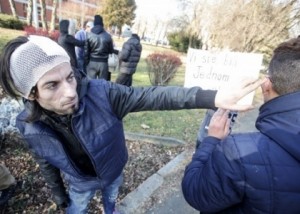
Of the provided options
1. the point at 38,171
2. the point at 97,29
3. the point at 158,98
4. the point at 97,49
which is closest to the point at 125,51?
the point at 97,49

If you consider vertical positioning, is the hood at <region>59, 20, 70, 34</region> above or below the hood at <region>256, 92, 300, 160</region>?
below

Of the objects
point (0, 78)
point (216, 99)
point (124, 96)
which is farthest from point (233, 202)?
point (0, 78)

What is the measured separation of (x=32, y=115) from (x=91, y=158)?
49cm

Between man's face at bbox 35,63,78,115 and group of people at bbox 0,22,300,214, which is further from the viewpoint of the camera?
man's face at bbox 35,63,78,115

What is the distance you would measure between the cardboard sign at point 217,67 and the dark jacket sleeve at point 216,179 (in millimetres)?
2182

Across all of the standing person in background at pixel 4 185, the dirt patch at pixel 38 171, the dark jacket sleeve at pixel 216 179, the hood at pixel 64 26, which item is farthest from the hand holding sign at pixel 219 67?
the hood at pixel 64 26

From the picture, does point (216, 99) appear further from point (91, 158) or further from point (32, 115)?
point (32, 115)

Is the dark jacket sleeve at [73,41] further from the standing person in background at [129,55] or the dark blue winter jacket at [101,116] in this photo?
the dark blue winter jacket at [101,116]

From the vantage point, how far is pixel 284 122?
1.18 meters

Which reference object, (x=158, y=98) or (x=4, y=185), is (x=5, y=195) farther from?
(x=158, y=98)

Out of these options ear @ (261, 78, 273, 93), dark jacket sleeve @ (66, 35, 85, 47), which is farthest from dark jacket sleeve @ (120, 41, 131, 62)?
ear @ (261, 78, 273, 93)

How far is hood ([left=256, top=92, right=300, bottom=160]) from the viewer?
1.14 metres

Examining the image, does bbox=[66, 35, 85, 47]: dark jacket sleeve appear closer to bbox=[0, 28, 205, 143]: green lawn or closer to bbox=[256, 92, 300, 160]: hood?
bbox=[0, 28, 205, 143]: green lawn

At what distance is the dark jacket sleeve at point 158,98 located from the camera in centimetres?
163
